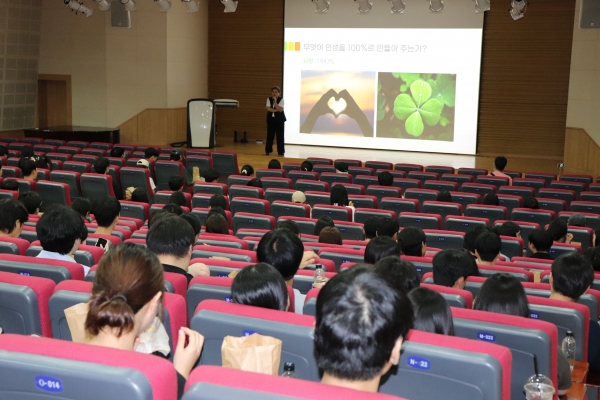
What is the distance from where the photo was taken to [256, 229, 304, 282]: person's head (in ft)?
11.0

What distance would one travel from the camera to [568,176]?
34.5 feet

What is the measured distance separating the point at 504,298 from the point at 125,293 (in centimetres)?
175

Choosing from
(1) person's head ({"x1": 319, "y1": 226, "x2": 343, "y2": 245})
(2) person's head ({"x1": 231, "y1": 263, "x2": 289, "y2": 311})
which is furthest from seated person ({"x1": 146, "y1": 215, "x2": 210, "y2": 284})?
(1) person's head ({"x1": 319, "y1": 226, "x2": 343, "y2": 245})

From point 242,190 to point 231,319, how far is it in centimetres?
590

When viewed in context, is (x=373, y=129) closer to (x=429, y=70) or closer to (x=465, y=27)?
(x=429, y=70)

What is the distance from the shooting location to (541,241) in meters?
5.62

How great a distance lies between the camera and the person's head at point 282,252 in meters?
3.37

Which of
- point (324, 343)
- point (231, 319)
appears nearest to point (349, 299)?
point (324, 343)

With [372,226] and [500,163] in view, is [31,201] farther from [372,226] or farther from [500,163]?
[500,163]

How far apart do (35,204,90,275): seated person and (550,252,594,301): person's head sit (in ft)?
8.29

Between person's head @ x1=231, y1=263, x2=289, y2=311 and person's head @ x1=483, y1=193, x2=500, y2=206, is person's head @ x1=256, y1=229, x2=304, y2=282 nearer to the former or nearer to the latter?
person's head @ x1=231, y1=263, x2=289, y2=311

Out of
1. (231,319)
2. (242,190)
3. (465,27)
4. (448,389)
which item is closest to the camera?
(448,389)

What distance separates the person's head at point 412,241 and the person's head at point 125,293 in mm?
3163

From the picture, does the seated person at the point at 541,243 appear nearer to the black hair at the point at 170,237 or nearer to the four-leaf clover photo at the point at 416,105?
the black hair at the point at 170,237
